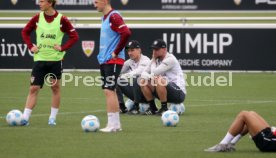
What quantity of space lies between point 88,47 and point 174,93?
11.6 meters

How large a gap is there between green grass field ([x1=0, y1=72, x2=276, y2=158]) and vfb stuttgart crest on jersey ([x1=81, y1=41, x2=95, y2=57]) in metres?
3.98

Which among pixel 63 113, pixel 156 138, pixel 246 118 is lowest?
pixel 63 113

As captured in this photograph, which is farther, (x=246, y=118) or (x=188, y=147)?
(x=188, y=147)

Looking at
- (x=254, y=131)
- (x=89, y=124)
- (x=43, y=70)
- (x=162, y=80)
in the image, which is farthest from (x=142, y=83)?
(x=254, y=131)

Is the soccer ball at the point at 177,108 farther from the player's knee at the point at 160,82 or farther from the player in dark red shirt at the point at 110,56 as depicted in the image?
the player in dark red shirt at the point at 110,56

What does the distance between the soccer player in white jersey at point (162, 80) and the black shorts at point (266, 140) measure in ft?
20.1

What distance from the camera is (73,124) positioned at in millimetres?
15688

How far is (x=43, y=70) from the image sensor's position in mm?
15477

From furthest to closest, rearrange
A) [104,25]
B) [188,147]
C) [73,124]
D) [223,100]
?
[223,100] < [73,124] < [104,25] < [188,147]

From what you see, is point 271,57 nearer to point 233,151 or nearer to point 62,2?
point 62,2

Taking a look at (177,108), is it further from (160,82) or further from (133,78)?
(133,78)

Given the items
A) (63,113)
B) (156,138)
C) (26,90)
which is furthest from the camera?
(26,90)

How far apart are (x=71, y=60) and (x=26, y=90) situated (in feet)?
17.4

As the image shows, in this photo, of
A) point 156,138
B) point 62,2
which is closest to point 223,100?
point 156,138
